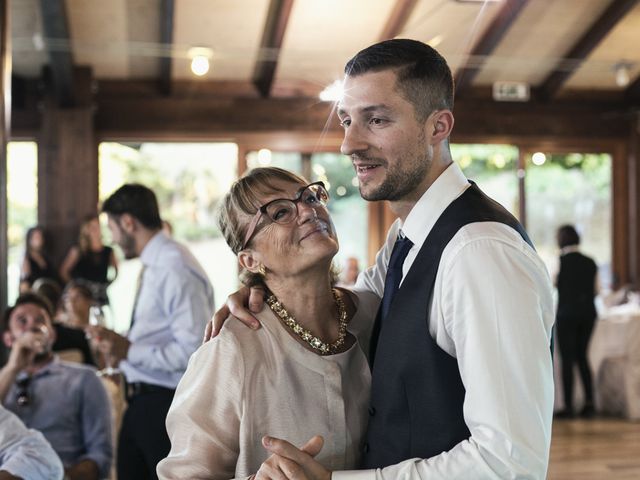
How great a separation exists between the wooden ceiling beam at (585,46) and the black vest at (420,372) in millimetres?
8028

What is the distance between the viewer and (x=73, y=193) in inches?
360

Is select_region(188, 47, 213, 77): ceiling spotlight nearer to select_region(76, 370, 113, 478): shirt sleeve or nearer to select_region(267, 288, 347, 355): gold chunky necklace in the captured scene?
select_region(76, 370, 113, 478): shirt sleeve

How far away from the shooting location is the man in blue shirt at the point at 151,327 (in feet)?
10.6

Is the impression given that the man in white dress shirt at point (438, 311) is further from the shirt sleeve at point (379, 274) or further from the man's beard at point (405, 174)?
the shirt sleeve at point (379, 274)

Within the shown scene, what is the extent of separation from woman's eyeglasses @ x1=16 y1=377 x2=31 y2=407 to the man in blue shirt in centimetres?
32

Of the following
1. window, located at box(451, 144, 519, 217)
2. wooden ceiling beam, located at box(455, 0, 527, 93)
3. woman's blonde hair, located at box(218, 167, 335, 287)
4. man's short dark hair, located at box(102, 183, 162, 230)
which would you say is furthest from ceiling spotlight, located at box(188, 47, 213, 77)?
woman's blonde hair, located at box(218, 167, 335, 287)

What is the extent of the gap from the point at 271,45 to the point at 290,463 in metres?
7.85

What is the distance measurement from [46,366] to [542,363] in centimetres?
245

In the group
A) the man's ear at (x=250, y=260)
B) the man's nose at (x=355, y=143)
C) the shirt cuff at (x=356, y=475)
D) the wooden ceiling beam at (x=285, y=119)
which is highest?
the wooden ceiling beam at (x=285, y=119)

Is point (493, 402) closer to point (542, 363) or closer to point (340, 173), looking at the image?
point (542, 363)

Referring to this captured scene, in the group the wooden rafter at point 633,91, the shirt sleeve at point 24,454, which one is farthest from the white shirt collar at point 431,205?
the wooden rafter at point 633,91

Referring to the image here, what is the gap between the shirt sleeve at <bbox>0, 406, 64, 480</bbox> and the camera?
2.34 meters

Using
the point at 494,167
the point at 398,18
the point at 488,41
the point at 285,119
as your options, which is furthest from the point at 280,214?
the point at 494,167

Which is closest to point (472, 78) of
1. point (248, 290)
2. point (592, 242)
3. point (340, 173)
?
point (340, 173)
